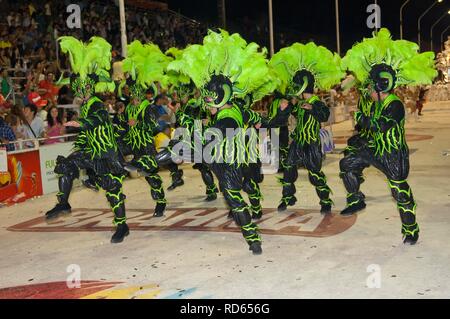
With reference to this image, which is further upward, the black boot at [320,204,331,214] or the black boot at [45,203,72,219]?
the black boot at [45,203,72,219]

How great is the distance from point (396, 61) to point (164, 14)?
66.6 ft

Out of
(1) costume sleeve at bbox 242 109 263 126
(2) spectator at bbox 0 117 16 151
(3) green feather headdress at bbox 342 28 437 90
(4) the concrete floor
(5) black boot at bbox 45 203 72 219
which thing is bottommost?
(4) the concrete floor

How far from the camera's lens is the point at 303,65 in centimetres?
750

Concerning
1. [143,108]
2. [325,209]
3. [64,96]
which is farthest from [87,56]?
[64,96]

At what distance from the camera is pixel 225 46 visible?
5.80 meters

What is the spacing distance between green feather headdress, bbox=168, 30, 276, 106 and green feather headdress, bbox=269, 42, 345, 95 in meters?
1.57

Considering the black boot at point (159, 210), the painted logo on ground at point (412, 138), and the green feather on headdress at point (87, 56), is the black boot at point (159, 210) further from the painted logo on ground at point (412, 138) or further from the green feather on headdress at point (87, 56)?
the painted logo on ground at point (412, 138)

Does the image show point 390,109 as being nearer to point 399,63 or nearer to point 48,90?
point 399,63

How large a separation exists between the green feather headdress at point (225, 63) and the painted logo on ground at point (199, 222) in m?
1.93

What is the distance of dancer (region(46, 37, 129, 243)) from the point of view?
6637 millimetres

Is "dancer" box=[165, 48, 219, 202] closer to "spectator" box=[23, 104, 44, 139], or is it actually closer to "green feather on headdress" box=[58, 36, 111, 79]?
"green feather on headdress" box=[58, 36, 111, 79]

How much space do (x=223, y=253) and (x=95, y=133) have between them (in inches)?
79.9

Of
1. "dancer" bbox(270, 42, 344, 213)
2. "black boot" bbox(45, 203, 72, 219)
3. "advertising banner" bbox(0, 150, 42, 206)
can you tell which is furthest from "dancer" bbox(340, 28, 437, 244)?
"advertising banner" bbox(0, 150, 42, 206)

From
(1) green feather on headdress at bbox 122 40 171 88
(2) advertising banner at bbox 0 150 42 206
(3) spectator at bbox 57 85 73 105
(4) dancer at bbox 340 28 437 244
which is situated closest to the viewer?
(4) dancer at bbox 340 28 437 244
